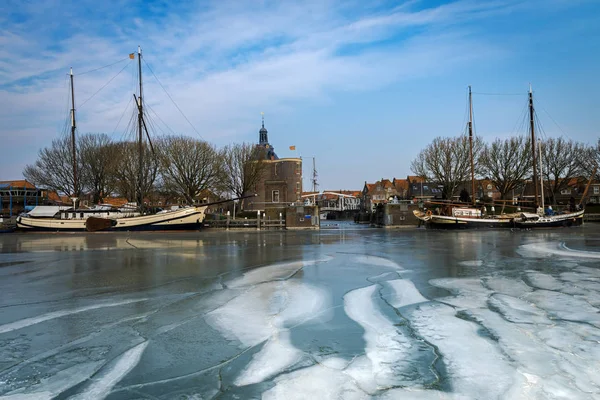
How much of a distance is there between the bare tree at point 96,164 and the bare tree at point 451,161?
38.3 metres

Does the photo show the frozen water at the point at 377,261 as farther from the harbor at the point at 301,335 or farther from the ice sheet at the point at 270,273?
the harbor at the point at 301,335

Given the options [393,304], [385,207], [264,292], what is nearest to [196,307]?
[264,292]

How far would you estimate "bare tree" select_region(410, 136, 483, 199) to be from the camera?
53562mm

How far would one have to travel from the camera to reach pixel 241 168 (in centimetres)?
5456

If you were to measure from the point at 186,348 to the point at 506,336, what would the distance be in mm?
3824

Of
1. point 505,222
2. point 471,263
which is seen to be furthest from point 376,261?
point 505,222

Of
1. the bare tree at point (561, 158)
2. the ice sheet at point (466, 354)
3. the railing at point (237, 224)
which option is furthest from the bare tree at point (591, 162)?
the ice sheet at point (466, 354)

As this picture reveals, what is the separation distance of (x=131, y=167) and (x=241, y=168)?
1376cm

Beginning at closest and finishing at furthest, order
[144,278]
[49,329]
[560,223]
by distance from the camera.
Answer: [49,329] → [144,278] → [560,223]

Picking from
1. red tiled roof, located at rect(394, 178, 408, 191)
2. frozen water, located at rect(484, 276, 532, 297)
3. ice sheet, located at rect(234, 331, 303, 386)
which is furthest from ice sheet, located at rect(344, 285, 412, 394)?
red tiled roof, located at rect(394, 178, 408, 191)

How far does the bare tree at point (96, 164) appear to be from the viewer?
47.6 metres

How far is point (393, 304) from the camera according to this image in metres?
7.05

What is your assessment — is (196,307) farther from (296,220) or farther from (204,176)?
(204,176)

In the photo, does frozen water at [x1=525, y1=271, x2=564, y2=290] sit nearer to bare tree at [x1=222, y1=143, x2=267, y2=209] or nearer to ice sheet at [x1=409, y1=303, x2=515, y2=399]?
ice sheet at [x1=409, y1=303, x2=515, y2=399]
